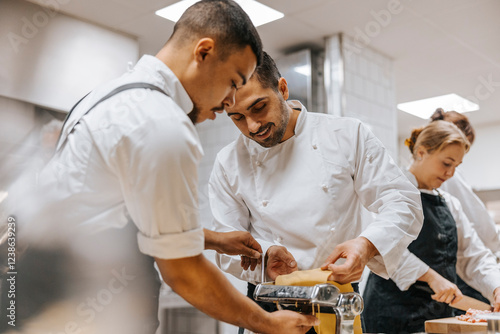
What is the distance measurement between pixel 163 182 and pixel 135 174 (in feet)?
0.16

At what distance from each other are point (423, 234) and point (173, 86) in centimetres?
136

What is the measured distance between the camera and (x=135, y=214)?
78 cm

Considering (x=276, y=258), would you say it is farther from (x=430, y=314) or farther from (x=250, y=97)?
(x=430, y=314)

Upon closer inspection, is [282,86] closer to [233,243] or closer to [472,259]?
[233,243]

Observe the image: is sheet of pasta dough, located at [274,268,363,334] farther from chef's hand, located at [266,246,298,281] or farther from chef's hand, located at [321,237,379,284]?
chef's hand, located at [266,246,298,281]

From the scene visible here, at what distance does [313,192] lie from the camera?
1333 mm

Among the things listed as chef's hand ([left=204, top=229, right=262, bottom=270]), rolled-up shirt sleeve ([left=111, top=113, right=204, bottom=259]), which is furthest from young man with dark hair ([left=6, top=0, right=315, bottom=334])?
chef's hand ([left=204, top=229, right=262, bottom=270])

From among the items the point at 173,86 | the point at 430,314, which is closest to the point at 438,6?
the point at 430,314

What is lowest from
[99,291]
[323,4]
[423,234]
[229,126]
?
[99,291]

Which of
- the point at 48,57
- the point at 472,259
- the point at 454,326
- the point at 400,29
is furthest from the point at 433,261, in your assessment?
the point at 48,57

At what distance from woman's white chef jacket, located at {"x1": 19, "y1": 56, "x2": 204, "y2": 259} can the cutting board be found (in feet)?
3.24

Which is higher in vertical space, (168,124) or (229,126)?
(229,126)

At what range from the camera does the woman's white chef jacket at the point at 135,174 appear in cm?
74

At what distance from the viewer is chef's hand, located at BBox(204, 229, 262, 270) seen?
1.20m
